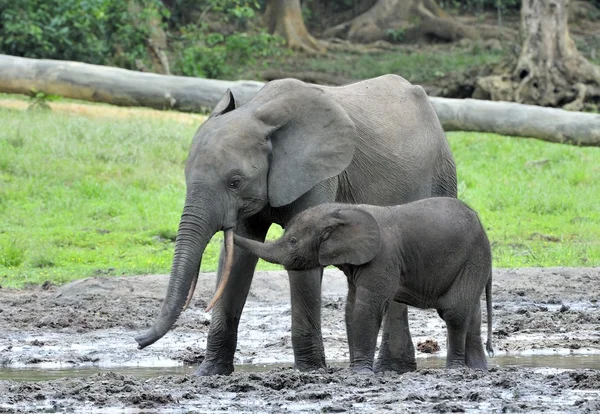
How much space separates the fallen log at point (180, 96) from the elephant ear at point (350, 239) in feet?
32.4

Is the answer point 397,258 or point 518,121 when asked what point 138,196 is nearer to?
point 518,121

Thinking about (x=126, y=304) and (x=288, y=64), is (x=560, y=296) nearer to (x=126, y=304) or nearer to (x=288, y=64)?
(x=126, y=304)

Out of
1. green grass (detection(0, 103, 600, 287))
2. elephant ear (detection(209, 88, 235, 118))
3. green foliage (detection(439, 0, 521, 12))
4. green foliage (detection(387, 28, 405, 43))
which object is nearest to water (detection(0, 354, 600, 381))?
elephant ear (detection(209, 88, 235, 118))

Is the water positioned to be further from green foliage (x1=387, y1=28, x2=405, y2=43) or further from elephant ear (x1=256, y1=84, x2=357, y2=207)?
green foliage (x1=387, y1=28, x2=405, y2=43)

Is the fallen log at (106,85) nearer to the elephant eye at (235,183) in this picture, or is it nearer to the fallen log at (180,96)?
the fallen log at (180,96)

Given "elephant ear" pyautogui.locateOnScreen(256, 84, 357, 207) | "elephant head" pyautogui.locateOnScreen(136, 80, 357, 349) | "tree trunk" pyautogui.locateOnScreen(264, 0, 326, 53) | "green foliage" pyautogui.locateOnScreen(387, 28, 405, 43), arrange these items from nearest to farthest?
"elephant head" pyautogui.locateOnScreen(136, 80, 357, 349) → "elephant ear" pyautogui.locateOnScreen(256, 84, 357, 207) → "tree trunk" pyautogui.locateOnScreen(264, 0, 326, 53) → "green foliage" pyautogui.locateOnScreen(387, 28, 405, 43)

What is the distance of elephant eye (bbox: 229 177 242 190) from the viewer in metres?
7.17

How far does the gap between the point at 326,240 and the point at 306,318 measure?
577mm

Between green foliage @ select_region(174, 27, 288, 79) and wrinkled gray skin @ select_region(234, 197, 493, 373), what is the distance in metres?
14.9

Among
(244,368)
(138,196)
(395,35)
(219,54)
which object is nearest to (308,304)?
(244,368)

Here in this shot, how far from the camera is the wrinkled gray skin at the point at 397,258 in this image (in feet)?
23.9

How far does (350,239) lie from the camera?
7262mm

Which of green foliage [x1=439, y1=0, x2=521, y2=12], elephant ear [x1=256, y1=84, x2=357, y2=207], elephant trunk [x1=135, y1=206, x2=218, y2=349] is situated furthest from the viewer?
green foliage [x1=439, y1=0, x2=521, y2=12]

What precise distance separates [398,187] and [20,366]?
268cm
